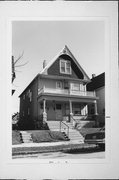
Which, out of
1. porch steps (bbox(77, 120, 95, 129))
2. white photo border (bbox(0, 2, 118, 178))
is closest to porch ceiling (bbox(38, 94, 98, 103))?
porch steps (bbox(77, 120, 95, 129))

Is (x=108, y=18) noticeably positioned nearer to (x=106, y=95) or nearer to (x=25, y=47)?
(x=106, y=95)

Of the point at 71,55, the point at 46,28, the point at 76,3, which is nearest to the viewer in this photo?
the point at 76,3

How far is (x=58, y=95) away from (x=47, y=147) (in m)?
0.64

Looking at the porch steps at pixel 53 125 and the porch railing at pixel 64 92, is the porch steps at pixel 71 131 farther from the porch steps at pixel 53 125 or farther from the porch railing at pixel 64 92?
the porch railing at pixel 64 92

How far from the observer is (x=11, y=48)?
222 cm

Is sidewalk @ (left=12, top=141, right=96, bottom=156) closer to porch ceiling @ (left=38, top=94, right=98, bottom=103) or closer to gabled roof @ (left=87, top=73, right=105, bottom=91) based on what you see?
porch ceiling @ (left=38, top=94, right=98, bottom=103)

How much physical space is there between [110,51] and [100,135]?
0.93m

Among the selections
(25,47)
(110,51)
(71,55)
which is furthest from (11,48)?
(110,51)

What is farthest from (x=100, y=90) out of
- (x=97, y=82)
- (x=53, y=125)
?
(x=53, y=125)

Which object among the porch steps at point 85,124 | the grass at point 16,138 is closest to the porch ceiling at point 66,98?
the porch steps at point 85,124

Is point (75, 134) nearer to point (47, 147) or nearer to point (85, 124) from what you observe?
point (85, 124)

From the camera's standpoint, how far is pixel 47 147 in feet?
8.10

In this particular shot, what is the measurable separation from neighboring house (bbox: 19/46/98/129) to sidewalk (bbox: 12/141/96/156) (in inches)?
8.9

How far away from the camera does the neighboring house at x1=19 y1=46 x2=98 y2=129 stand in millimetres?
2484
